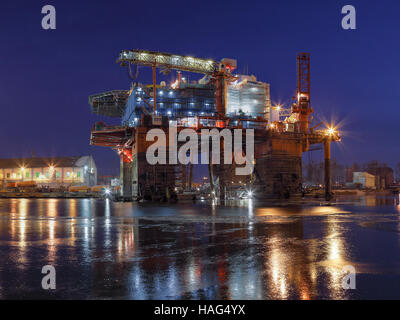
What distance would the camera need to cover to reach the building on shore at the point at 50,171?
339 feet

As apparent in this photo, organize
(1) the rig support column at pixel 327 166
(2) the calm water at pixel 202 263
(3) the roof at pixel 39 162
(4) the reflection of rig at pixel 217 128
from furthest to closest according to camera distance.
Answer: (3) the roof at pixel 39 162 < (1) the rig support column at pixel 327 166 < (4) the reflection of rig at pixel 217 128 < (2) the calm water at pixel 202 263

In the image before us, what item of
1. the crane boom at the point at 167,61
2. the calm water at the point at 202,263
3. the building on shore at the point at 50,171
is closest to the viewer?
the calm water at the point at 202,263

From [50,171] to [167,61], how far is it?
67.2 m

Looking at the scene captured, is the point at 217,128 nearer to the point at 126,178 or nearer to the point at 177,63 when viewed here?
the point at 177,63

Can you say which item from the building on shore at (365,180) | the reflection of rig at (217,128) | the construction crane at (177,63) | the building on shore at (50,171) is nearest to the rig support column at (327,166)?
the reflection of rig at (217,128)

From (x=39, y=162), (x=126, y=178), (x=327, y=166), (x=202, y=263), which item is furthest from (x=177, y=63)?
(x=39, y=162)

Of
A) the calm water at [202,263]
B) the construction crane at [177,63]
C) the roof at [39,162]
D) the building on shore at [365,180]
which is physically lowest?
the building on shore at [365,180]

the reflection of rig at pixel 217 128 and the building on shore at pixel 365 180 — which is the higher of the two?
the reflection of rig at pixel 217 128

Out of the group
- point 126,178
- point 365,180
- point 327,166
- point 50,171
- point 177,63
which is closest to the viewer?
point 327,166

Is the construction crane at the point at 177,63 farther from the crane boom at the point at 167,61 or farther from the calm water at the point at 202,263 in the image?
the calm water at the point at 202,263

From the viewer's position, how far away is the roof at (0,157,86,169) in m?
105

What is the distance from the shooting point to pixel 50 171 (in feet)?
340
